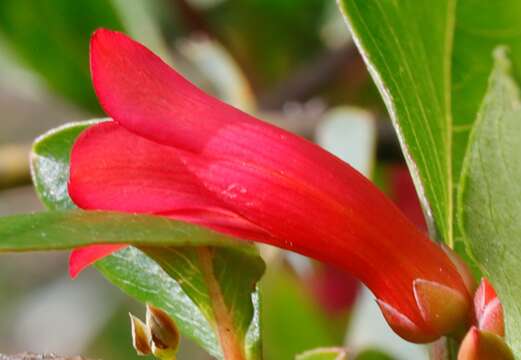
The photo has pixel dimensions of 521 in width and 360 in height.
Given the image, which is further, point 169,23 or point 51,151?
point 169,23

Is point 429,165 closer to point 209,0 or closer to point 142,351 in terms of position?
point 142,351

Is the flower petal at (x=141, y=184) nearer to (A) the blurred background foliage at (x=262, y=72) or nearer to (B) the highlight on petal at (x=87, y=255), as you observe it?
(B) the highlight on petal at (x=87, y=255)

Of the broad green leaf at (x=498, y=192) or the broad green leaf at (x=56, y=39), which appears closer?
the broad green leaf at (x=498, y=192)

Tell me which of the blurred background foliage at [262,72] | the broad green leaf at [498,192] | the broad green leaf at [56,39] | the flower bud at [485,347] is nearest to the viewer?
the broad green leaf at [498,192]

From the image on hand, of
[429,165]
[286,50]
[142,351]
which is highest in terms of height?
[429,165]

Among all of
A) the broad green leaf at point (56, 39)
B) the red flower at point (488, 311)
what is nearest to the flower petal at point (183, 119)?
the red flower at point (488, 311)

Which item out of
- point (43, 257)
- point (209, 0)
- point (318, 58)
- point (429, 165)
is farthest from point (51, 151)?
point (43, 257)

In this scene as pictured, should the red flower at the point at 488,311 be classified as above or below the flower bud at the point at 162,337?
above

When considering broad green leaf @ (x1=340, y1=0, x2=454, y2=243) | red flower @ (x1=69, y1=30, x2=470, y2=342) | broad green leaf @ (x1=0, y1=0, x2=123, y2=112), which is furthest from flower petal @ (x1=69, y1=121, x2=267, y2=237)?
broad green leaf @ (x1=0, y1=0, x2=123, y2=112)
